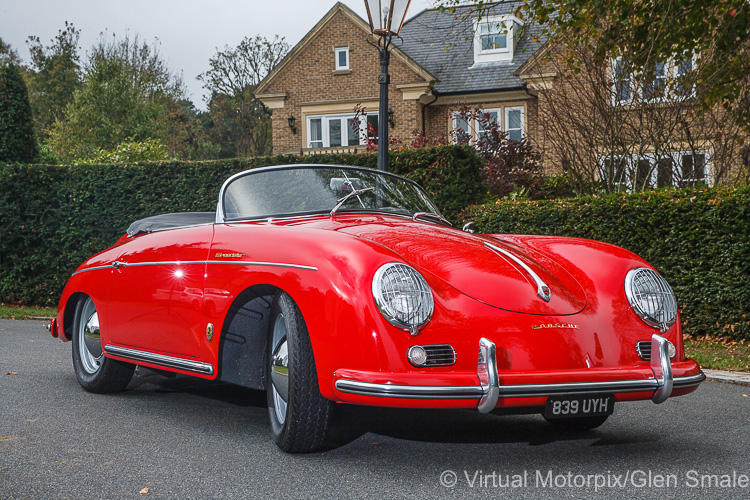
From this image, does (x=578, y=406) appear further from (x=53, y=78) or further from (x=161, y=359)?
(x=53, y=78)

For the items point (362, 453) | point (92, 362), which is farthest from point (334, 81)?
point (362, 453)

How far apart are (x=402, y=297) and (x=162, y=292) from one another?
1904 millimetres

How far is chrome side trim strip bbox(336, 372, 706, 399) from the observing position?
11.0 ft

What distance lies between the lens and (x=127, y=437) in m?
4.34

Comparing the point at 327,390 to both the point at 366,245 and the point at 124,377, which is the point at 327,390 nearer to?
the point at 366,245

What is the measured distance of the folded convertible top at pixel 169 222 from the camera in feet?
20.1

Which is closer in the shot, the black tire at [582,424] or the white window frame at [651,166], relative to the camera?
the black tire at [582,424]

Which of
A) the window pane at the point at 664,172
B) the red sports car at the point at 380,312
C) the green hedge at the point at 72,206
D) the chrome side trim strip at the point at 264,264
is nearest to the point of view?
the red sports car at the point at 380,312

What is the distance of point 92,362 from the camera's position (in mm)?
5883

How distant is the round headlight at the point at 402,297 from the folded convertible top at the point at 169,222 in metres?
2.81

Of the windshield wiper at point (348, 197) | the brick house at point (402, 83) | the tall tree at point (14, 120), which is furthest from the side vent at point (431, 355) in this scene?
the brick house at point (402, 83)

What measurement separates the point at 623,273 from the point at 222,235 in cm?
223

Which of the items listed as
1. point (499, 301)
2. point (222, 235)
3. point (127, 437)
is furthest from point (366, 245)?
point (127, 437)

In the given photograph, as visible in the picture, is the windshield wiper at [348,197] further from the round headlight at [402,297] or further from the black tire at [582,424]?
the black tire at [582,424]
